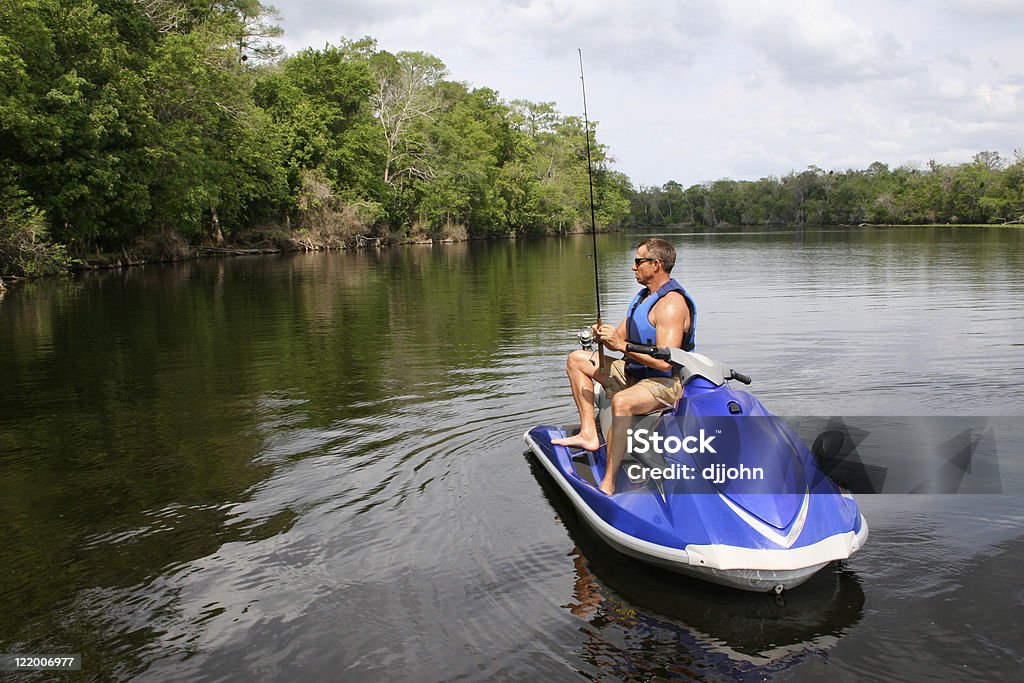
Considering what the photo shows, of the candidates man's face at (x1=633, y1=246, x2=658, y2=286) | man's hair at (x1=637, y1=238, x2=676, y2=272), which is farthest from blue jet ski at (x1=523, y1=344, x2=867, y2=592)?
man's hair at (x1=637, y1=238, x2=676, y2=272)

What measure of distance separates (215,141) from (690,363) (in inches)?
1704

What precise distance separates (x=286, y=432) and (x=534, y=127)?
99602mm

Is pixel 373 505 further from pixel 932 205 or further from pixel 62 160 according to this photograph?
pixel 932 205

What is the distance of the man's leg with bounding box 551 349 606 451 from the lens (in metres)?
Result: 6.91

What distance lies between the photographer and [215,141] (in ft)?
143

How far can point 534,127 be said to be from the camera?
104500 millimetres

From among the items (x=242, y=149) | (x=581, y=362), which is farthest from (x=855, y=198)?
(x=581, y=362)

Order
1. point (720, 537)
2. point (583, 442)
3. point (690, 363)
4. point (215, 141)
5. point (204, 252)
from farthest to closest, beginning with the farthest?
1. point (204, 252)
2. point (215, 141)
3. point (583, 442)
4. point (690, 363)
5. point (720, 537)

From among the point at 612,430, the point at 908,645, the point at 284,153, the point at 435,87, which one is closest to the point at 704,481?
the point at 612,430

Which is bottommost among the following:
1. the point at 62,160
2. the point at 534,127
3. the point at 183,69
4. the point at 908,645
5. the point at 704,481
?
the point at 908,645

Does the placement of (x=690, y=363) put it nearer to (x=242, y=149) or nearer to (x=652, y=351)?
(x=652, y=351)

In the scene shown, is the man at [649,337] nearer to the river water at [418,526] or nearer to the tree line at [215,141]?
the river water at [418,526]

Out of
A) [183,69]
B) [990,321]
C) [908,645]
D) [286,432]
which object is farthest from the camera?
[183,69]

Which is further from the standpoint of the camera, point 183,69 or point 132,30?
point 183,69
